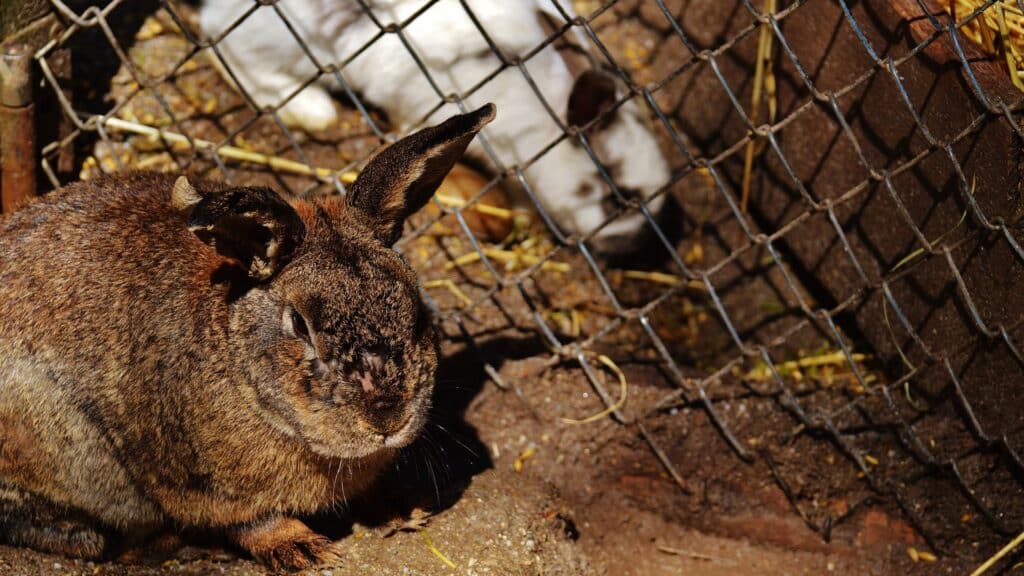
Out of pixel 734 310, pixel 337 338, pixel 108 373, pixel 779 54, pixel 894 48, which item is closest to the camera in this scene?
pixel 337 338

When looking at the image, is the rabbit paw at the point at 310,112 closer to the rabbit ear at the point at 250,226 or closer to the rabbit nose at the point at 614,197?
the rabbit nose at the point at 614,197

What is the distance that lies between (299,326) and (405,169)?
514mm

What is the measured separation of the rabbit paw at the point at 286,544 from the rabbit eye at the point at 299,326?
2.29ft

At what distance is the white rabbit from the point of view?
4711mm

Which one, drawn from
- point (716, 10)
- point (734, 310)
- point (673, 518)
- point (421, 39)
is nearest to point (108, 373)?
point (673, 518)

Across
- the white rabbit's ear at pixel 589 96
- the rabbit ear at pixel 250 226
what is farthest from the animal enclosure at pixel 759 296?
the rabbit ear at pixel 250 226

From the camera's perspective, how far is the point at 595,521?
371 cm

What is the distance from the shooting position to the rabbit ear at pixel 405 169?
9.27 ft

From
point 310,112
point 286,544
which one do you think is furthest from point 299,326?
point 310,112

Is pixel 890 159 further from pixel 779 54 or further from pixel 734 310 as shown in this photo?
pixel 734 310

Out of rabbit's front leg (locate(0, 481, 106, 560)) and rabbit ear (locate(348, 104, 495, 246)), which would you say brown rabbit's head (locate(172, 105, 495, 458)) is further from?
rabbit's front leg (locate(0, 481, 106, 560))

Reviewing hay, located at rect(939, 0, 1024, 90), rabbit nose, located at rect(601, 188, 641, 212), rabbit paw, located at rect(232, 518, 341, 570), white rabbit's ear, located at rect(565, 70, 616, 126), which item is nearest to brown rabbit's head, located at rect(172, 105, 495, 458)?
rabbit paw, located at rect(232, 518, 341, 570)

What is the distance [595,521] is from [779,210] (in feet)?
5.58

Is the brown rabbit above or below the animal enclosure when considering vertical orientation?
above
